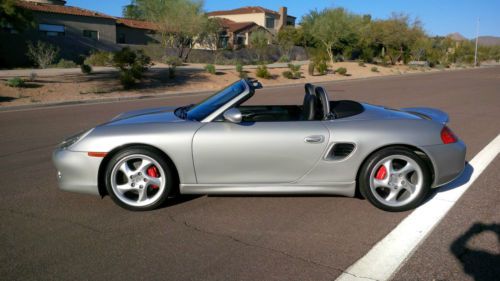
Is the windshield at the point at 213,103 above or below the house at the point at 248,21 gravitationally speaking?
below

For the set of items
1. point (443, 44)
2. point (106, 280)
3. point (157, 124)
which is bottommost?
point (106, 280)

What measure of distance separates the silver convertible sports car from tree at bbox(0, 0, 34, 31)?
15534mm

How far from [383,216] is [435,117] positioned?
153 centimetres

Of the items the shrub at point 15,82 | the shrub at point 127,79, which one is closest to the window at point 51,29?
the shrub at point 127,79

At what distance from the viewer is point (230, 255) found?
3.34m

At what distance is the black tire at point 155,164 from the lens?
161 inches

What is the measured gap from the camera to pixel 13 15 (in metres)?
18.1

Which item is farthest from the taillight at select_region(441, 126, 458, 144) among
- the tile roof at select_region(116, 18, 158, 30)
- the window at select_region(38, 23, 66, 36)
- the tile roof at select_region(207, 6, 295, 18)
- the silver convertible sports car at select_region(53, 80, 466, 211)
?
the tile roof at select_region(207, 6, 295, 18)

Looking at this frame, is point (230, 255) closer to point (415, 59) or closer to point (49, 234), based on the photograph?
point (49, 234)

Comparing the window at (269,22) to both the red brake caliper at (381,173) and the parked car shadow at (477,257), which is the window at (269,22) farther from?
the parked car shadow at (477,257)

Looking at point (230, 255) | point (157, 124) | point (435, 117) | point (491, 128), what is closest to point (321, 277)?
point (230, 255)

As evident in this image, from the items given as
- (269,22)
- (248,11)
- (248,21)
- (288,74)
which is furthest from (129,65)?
(248,11)

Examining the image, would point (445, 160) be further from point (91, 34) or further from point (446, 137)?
point (91, 34)

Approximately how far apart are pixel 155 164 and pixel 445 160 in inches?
113
